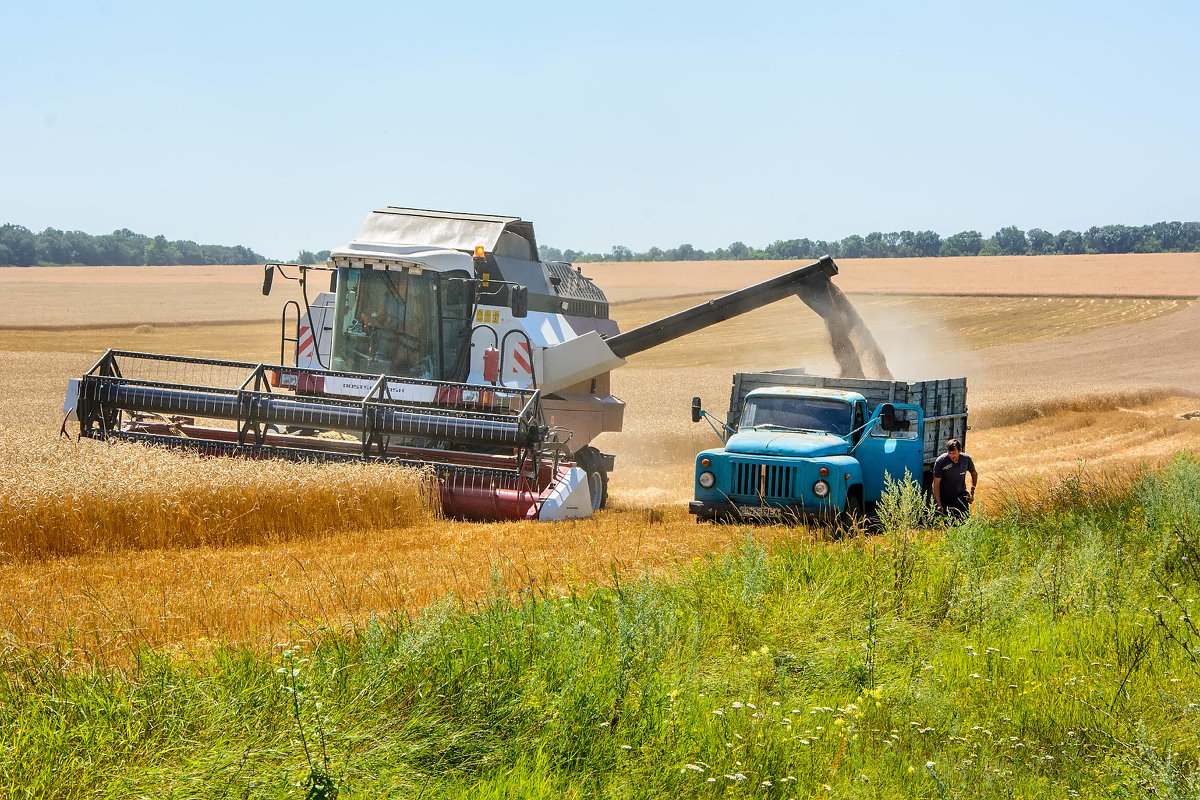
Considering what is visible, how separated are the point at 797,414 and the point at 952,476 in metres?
1.77

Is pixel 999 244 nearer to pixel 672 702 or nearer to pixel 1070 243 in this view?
pixel 1070 243

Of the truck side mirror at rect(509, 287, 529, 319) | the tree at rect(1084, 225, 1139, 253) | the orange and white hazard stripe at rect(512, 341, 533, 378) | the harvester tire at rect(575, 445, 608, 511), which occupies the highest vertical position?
the tree at rect(1084, 225, 1139, 253)

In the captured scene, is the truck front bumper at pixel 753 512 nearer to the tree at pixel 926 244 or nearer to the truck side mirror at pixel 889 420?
the truck side mirror at pixel 889 420

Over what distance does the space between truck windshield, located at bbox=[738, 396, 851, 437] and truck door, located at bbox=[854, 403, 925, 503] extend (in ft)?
1.08

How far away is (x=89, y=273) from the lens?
78250mm

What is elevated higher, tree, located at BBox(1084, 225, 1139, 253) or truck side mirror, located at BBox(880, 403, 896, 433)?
tree, located at BBox(1084, 225, 1139, 253)

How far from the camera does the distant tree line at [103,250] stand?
302 feet

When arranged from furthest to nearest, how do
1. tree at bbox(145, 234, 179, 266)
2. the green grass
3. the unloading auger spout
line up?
tree at bbox(145, 234, 179, 266), the unloading auger spout, the green grass

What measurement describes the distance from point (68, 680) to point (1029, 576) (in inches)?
246

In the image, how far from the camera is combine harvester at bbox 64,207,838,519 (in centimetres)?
1184

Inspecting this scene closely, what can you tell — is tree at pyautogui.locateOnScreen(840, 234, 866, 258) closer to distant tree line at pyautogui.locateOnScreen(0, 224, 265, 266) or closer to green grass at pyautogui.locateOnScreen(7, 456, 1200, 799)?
distant tree line at pyautogui.locateOnScreen(0, 224, 265, 266)

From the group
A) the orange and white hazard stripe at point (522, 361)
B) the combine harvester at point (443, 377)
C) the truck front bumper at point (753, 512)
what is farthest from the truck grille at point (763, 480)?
the orange and white hazard stripe at point (522, 361)

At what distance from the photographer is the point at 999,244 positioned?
106m

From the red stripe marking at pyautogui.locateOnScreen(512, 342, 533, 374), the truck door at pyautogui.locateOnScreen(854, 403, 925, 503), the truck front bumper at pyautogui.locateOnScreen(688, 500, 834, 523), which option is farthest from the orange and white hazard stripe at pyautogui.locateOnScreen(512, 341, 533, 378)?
the truck door at pyautogui.locateOnScreen(854, 403, 925, 503)
